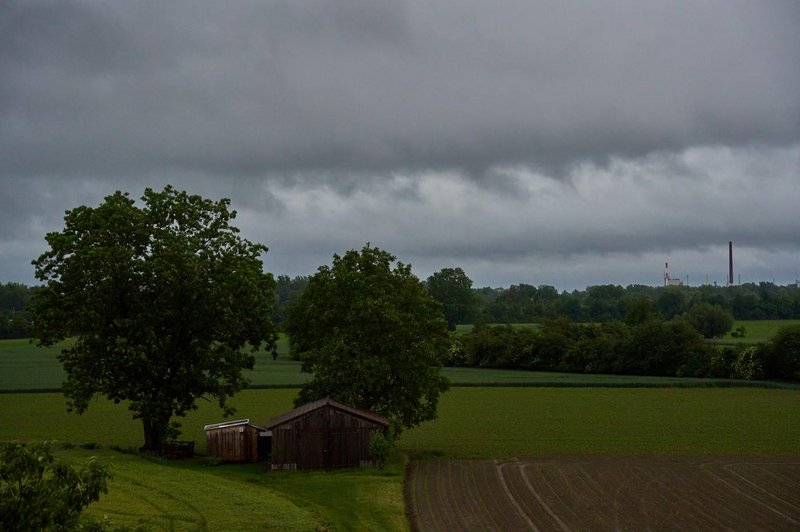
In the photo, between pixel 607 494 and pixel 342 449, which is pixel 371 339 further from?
pixel 607 494

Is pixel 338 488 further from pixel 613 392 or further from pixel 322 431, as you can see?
pixel 613 392

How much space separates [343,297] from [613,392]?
57919 millimetres

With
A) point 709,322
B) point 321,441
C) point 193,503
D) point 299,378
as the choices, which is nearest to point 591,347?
point 709,322

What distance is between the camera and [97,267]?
50406 mm

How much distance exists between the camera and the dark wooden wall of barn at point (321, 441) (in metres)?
49.1

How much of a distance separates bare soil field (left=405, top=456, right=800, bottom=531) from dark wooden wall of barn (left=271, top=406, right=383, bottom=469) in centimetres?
370

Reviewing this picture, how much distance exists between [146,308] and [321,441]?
44.9 ft

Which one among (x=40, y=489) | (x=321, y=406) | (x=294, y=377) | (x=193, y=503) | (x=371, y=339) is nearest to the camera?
(x=40, y=489)

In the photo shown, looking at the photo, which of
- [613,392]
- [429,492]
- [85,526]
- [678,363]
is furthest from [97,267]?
[678,363]

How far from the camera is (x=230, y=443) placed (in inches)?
2050

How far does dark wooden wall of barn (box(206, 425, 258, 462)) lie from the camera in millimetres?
51969

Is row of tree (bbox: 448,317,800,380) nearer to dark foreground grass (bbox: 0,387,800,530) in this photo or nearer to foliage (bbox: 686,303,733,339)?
dark foreground grass (bbox: 0,387,800,530)

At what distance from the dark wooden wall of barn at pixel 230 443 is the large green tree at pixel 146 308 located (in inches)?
67.5

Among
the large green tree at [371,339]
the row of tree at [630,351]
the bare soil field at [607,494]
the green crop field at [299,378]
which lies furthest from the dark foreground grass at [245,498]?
the row of tree at [630,351]
